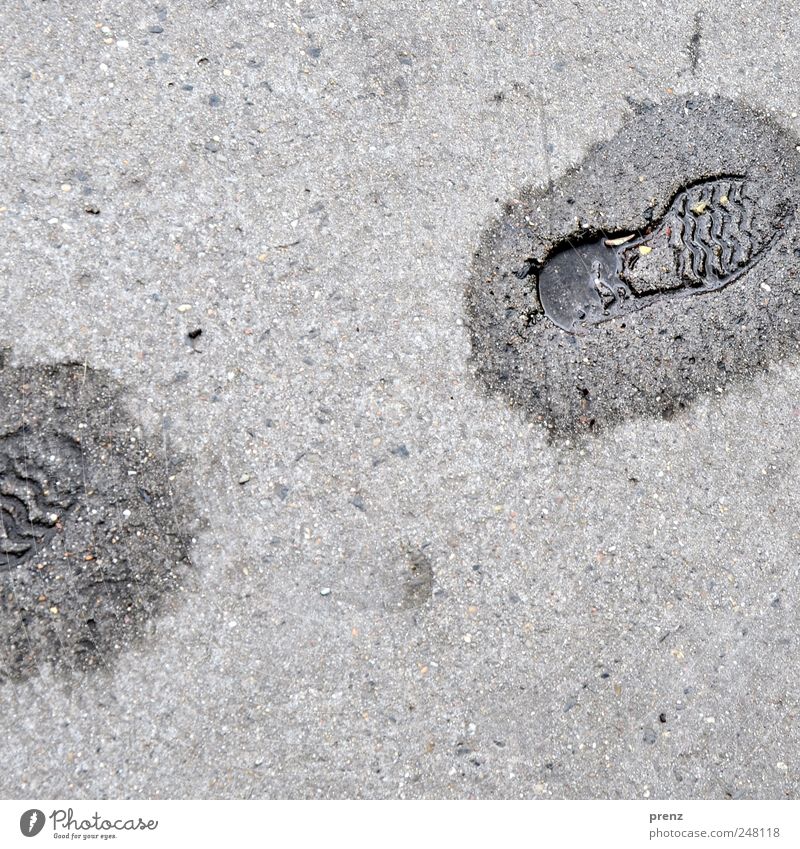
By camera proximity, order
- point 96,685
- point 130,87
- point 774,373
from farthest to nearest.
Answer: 1. point 774,373
2. point 130,87
3. point 96,685

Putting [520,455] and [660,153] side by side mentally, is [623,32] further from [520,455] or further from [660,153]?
[520,455]

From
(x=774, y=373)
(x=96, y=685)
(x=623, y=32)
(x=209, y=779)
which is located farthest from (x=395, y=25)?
(x=209, y=779)

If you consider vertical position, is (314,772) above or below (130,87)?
below
